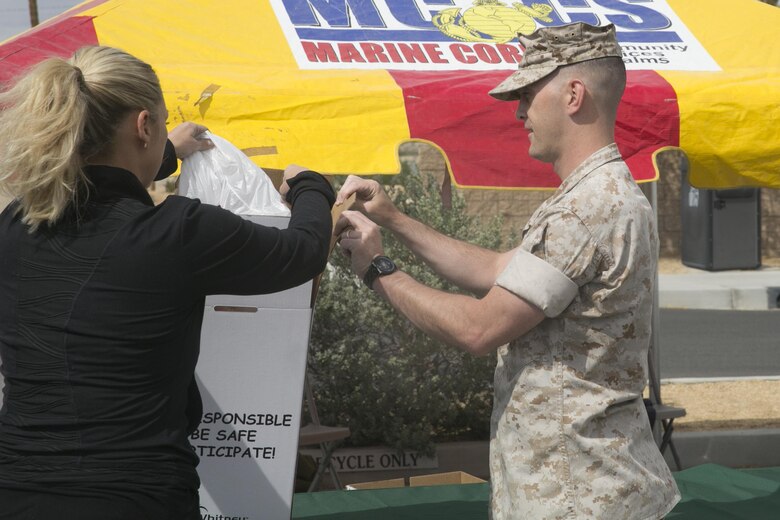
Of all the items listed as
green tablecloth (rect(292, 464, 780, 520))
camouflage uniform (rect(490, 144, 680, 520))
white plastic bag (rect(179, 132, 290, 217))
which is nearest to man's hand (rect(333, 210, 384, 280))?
camouflage uniform (rect(490, 144, 680, 520))

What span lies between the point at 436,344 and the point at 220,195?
264 cm

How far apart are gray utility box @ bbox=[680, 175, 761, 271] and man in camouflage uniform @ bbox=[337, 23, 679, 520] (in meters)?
12.6

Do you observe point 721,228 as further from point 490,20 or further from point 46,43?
point 46,43

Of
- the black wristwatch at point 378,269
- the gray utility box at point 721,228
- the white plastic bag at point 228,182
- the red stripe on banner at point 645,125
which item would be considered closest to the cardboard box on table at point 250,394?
the white plastic bag at point 228,182

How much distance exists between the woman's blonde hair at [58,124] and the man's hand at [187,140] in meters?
1.36

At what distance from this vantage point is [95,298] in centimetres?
173

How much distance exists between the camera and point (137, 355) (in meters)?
1.73

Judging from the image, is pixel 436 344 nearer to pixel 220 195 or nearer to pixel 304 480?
pixel 304 480

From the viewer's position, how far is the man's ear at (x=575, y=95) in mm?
2158

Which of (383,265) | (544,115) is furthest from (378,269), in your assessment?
(544,115)

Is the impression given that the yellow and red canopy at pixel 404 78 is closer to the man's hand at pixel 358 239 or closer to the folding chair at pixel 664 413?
the man's hand at pixel 358 239

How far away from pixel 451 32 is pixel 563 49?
6.49 ft

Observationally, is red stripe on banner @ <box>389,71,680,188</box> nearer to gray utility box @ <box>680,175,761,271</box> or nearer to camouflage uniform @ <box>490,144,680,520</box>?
camouflage uniform @ <box>490,144,680,520</box>

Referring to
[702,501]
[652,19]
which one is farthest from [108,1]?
[702,501]
